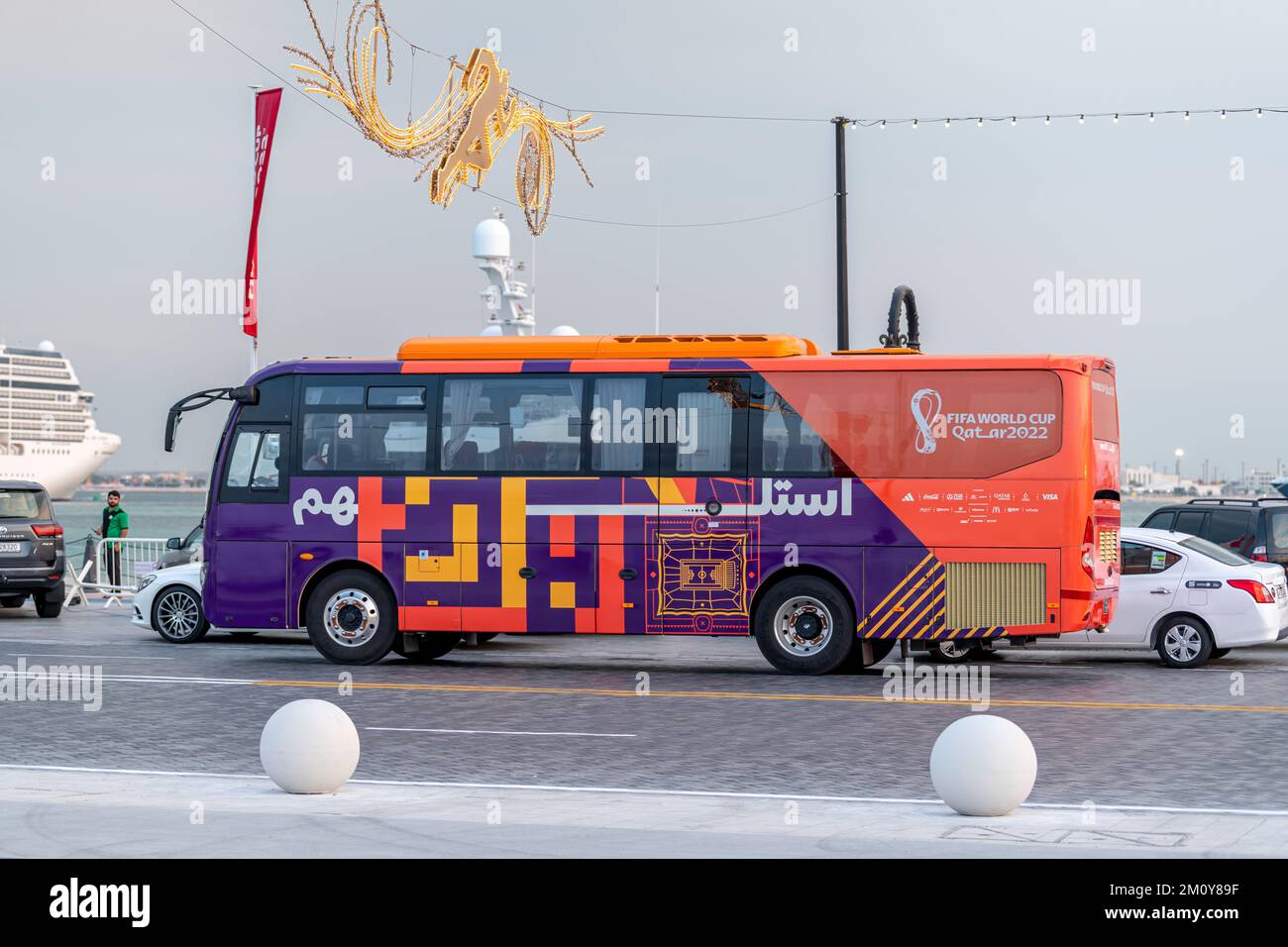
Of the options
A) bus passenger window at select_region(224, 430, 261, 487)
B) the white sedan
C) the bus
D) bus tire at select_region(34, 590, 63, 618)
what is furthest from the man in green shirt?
the bus

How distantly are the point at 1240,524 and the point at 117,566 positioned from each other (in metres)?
18.7

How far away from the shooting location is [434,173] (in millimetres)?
26969

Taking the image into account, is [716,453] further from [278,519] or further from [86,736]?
[86,736]

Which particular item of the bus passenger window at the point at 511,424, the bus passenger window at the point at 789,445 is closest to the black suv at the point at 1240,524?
the bus passenger window at the point at 789,445

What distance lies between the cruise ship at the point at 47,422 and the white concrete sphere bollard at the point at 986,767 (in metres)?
130

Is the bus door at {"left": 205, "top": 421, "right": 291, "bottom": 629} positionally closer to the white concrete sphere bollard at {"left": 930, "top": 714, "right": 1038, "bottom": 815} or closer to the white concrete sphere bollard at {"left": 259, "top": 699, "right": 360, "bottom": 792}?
the white concrete sphere bollard at {"left": 259, "top": 699, "right": 360, "bottom": 792}

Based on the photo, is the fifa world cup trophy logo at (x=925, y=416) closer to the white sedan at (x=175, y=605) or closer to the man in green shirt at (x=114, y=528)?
the white sedan at (x=175, y=605)

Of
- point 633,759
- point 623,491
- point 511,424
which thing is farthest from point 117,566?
point 633,759

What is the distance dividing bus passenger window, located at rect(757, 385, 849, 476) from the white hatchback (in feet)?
11.8

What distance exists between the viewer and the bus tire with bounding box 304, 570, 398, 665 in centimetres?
1850

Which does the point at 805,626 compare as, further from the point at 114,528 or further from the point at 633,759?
the point at 114,528

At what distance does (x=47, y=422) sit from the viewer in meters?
136
